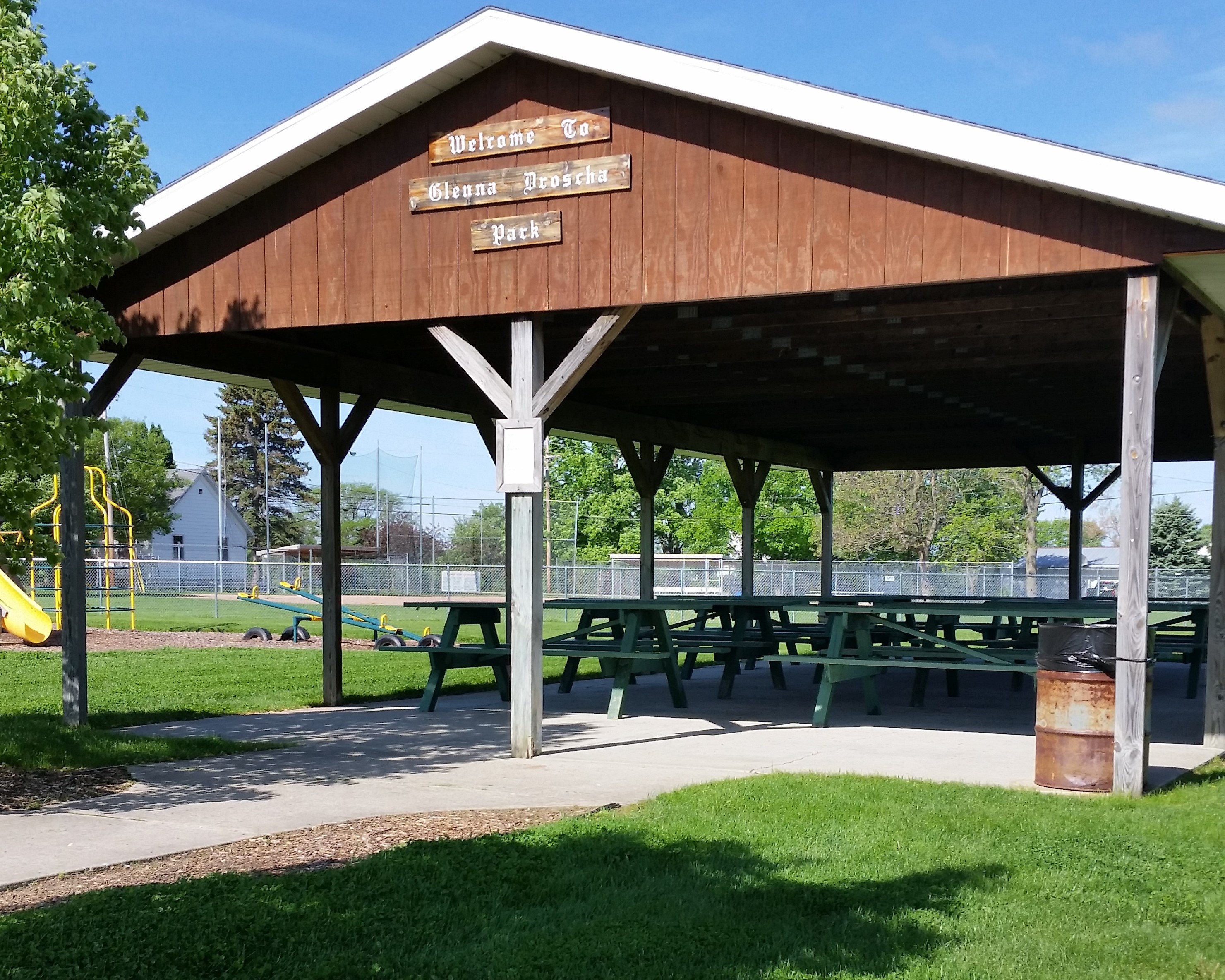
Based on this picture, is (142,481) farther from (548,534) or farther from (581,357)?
(581,357)

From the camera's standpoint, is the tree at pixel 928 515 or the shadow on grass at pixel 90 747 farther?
the tree at pixel 928 515

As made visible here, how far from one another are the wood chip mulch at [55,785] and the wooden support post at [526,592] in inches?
102

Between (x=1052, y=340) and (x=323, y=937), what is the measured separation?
8932 millimetres

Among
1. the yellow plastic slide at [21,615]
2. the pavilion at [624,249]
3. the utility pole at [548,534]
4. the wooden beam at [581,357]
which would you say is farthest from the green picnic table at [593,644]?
the utility pole at [548,534]

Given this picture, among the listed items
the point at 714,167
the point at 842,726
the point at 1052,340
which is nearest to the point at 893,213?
the point at 714,167

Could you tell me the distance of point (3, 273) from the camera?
688 centimetres

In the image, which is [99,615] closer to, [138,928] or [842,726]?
[842,726]

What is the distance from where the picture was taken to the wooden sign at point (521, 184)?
851 centimetres

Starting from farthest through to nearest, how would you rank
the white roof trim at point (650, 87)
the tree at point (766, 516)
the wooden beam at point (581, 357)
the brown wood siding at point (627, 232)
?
the tree at point (766, 516) < the wooden beam at point (581, 357) < the brown wood siding at point (627, 232) < the white roof trim at point (650, 87)

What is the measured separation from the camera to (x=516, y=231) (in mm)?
8781

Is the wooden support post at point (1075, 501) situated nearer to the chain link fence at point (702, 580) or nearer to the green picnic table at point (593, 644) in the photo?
the green picnic table at point (593, 644)

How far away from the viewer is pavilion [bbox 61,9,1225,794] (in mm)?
7445

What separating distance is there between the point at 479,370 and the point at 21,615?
14.3 metres

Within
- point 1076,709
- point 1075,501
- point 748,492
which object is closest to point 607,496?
point 1075,501
